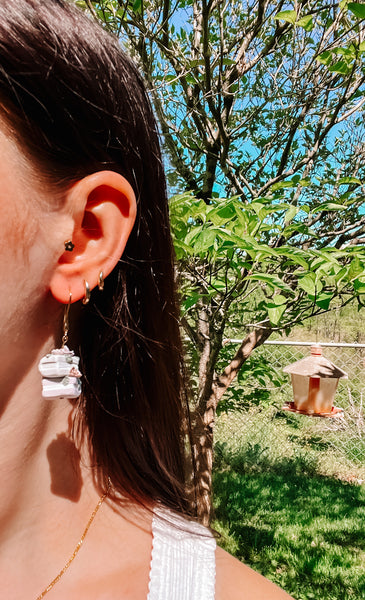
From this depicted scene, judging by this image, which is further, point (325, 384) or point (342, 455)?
point (342, 455)

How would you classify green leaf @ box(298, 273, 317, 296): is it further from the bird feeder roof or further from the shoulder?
the bird feeder roof

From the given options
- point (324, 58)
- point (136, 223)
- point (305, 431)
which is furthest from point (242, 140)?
point (305, 431)

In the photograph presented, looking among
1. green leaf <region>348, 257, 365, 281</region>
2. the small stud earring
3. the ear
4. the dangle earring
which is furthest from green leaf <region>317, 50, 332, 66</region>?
the dangle earring

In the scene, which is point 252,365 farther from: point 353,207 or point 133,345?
point 133,345

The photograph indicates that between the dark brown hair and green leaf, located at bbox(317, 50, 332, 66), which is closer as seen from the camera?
the dark brown hair

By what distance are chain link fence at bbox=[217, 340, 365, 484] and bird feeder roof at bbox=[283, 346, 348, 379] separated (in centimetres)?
262

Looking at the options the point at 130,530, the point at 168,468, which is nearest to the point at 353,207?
the point at 168,468

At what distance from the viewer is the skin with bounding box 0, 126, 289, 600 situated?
0.84 metres

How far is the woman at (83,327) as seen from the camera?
835 millimetres

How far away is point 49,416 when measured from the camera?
99 centimetres

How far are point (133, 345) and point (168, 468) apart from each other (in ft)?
1.16

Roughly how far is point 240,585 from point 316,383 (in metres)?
2.61

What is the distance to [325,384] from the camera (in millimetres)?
3410

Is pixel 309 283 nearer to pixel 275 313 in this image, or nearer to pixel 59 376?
pixel 275 313
